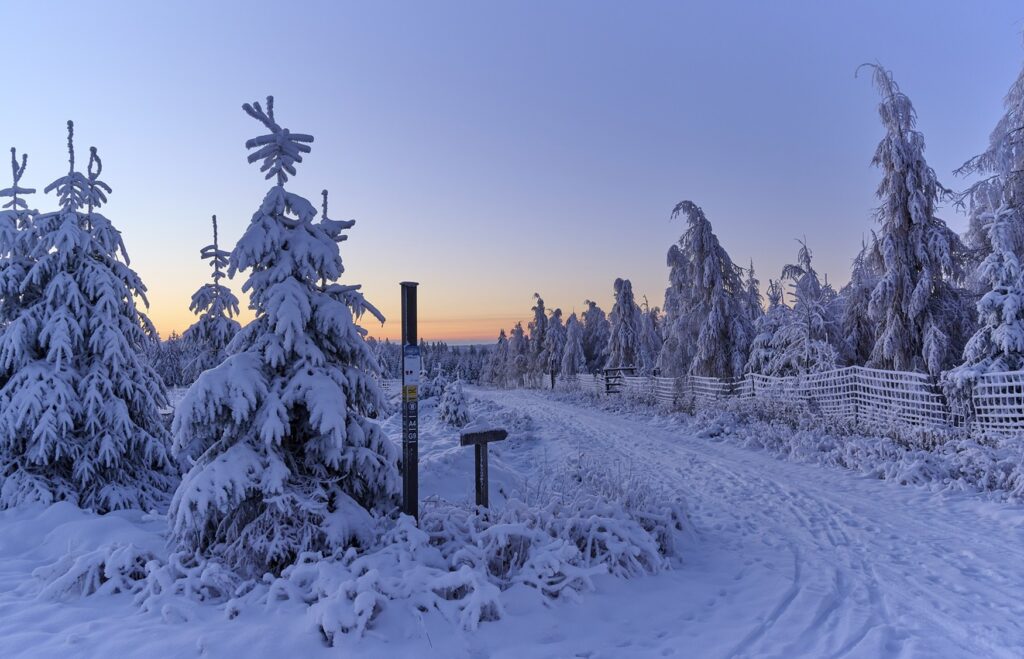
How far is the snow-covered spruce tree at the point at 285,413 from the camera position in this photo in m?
4.95

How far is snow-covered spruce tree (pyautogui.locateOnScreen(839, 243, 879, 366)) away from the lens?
18.5 meters

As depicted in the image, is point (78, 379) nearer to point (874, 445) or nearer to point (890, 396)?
point (874, 445)

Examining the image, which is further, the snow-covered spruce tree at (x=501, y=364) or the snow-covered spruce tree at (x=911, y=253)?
the snow-covered spruce tree at (x=501, y=364)

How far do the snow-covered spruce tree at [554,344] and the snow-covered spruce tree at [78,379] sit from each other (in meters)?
47.2

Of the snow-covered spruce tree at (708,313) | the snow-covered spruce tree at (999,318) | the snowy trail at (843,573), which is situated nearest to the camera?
the snowy trail at (843,573)

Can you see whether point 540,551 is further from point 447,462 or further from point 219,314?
point 219,314

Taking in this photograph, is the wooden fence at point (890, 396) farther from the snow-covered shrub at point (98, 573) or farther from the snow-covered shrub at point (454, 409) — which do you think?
the snow-covered shrub at point (454, 409)

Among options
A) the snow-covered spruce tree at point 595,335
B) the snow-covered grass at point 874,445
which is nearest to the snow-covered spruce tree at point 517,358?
the snow-covered spruce tree at point 595,335

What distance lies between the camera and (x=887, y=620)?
4254mm

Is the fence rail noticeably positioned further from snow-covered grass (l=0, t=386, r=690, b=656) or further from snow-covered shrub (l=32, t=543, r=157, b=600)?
snow-covered shrub (l=32, t=543, r=157, b=600)

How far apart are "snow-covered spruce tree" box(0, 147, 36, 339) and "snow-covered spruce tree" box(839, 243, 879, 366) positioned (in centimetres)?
2090

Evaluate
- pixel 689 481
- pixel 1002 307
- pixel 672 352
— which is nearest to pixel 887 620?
pixel 689 481

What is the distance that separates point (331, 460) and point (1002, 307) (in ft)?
43.2

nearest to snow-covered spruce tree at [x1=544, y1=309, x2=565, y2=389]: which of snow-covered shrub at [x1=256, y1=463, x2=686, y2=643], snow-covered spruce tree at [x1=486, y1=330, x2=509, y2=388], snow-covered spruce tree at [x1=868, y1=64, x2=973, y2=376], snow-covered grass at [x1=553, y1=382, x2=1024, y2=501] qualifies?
snow-covered spruce tree at [x1=486, y1=330, x2=509, y2=388]
